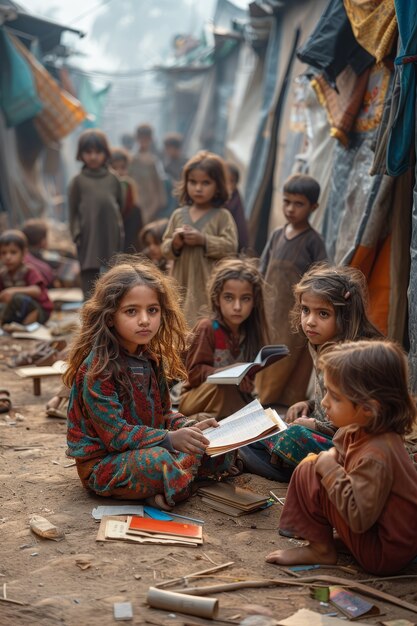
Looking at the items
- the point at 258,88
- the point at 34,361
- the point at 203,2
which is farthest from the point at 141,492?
the point at 203,2

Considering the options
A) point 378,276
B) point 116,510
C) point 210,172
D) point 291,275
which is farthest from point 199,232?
point 116,510

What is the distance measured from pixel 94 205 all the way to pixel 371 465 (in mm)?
5493

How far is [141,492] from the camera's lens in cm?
343

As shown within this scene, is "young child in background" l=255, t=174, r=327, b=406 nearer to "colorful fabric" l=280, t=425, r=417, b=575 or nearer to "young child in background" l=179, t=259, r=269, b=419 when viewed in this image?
"young child in background" l=179, t=259, r=269, b=419

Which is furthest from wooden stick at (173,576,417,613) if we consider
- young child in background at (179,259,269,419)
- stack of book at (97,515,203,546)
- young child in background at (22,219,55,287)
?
young child in background at (22,219,55,287)

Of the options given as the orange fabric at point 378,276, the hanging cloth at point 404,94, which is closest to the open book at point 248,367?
the orange fabric at point 378,276

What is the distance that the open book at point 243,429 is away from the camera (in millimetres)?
A: 3330

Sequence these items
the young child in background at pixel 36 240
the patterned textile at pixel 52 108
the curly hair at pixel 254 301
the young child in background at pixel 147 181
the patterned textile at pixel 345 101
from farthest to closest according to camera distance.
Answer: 1. the young child in background at pixel 147 181
2. the patterned textile at pixel 52 108
3. the young child in background at pixel 36 240
4. the patterned textile at pixel 345 101
5. the curly hair at pixel 254 301

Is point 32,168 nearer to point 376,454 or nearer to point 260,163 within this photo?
point 260,163

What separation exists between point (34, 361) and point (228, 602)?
13.4 feet

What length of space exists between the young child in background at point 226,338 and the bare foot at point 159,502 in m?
1.06

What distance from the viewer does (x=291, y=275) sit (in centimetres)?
531

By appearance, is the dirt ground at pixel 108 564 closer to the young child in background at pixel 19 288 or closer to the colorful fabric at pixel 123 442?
the colorful fabric at pixel 123 442

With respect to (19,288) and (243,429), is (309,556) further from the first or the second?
(19,288)
